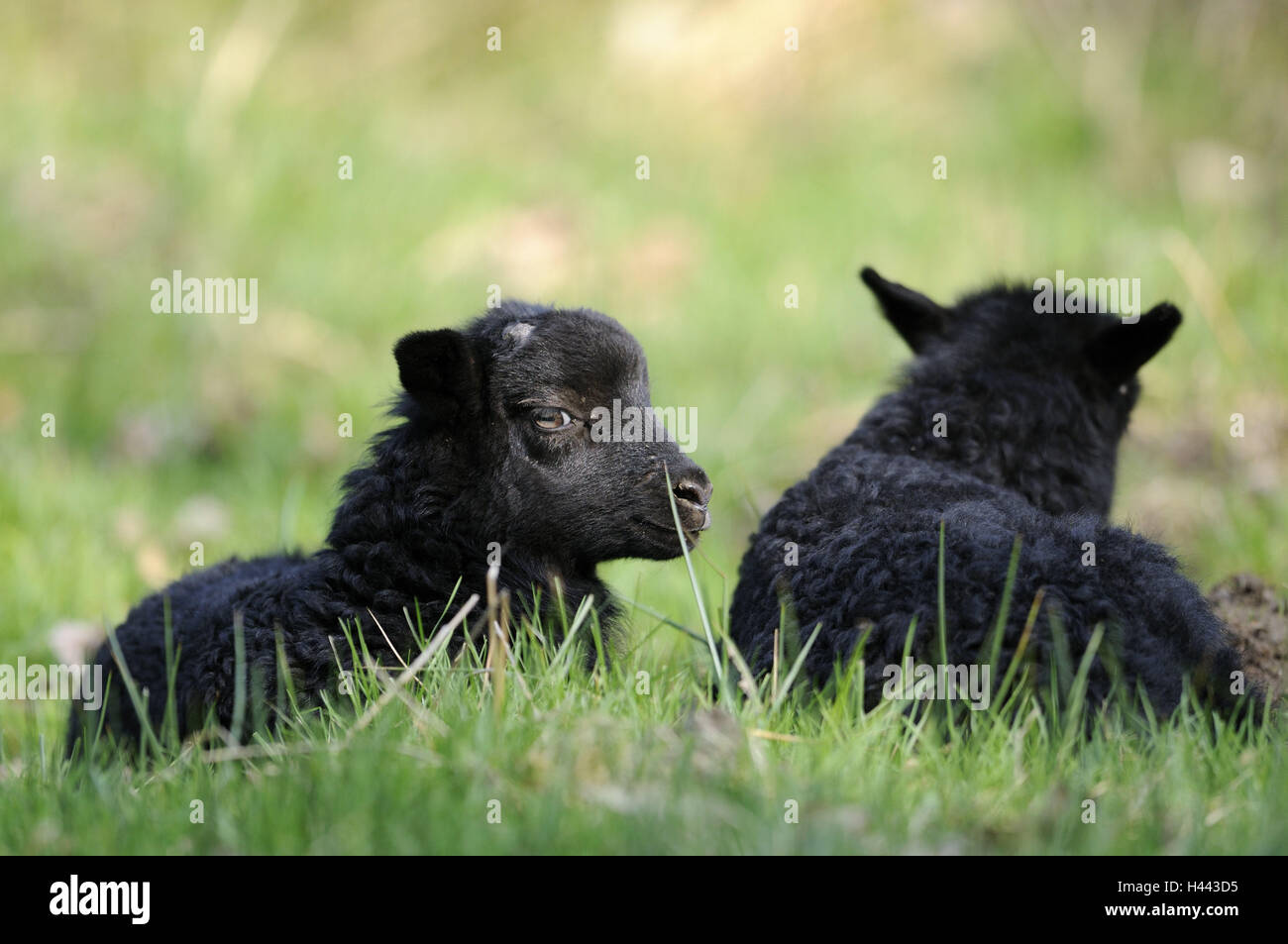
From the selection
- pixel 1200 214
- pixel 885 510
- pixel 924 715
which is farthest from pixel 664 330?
pixel 924 715

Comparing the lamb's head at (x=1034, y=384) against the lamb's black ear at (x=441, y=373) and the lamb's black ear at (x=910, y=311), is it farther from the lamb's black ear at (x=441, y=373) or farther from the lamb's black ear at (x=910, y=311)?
the lamb's black ear at (x=441, y=373)

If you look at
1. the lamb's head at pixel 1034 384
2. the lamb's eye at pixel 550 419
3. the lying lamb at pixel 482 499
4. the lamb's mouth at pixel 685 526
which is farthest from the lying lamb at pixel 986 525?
the lamb's eye at pixel 550 419

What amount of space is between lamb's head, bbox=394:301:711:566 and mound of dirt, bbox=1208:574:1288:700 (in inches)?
87.5

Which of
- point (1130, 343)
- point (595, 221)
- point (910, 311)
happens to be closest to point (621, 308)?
point (595, 221)

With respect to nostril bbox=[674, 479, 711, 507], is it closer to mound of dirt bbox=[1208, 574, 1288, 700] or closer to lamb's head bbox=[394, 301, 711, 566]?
lamb's head bbox=[394, 301, 711, 566]

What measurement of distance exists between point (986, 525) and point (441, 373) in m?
1.86

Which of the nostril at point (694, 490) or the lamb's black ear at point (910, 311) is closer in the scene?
the nostril at point (694, 490)

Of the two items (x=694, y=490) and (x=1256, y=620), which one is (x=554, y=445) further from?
(x=1256, y=620)

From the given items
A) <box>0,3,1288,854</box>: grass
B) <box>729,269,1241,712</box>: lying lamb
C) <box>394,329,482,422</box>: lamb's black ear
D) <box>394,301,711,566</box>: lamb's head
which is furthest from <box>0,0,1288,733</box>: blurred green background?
<box>394,329,482,422</box>: lamb's black ear

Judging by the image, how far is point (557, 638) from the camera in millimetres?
4492

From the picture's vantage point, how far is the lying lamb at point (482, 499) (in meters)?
4.39
